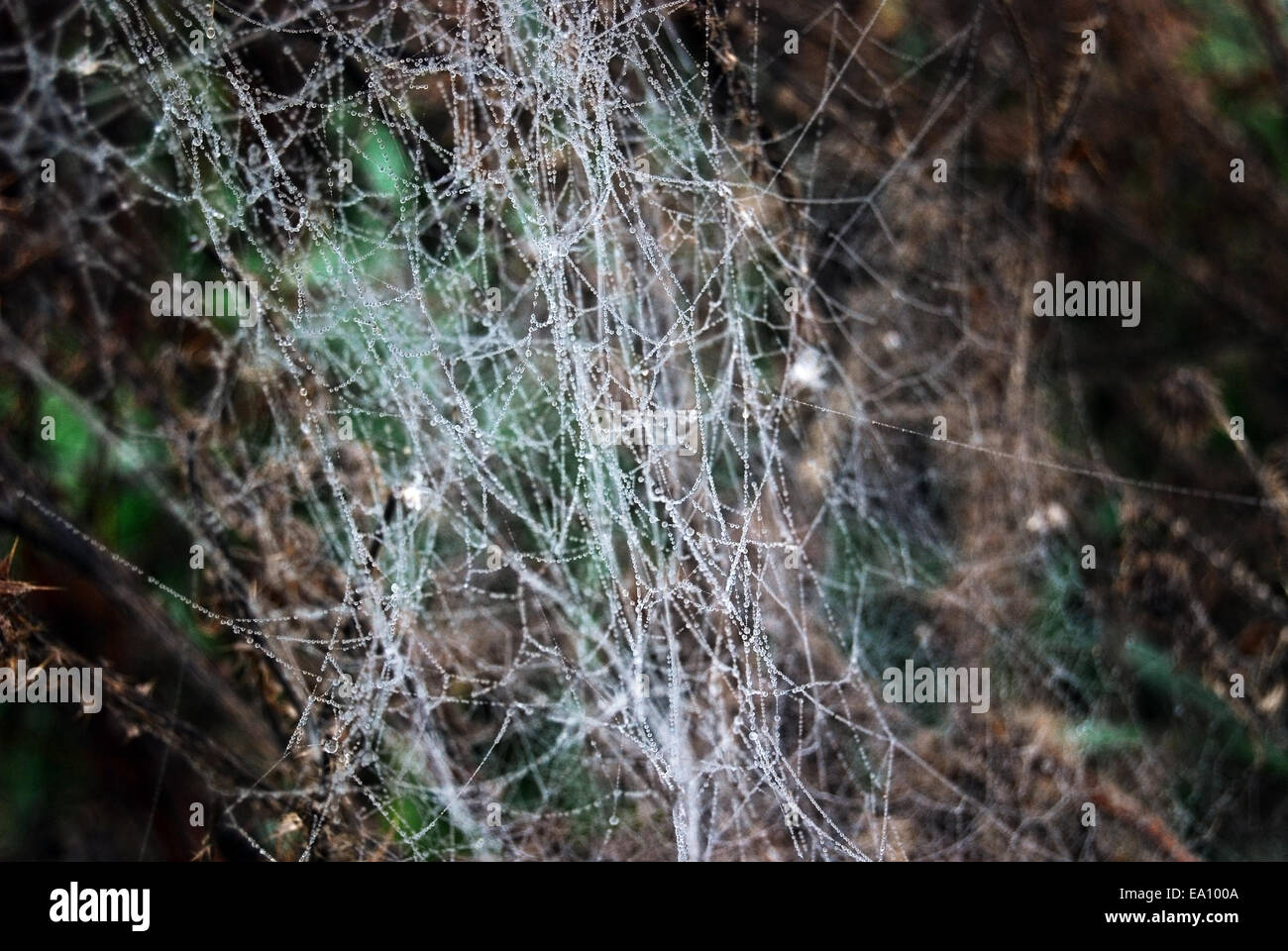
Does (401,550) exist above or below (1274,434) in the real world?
below

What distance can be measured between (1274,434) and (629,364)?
1.26m

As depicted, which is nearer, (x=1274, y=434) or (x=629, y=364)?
(x=629, y=364)

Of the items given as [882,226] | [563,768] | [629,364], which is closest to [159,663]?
[563,768]

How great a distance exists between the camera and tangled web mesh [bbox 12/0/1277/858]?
1641 mm

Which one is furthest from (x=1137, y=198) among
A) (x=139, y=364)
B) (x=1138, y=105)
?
(x=139, y=364)

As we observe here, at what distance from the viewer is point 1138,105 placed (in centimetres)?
205

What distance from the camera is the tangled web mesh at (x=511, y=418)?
164 cm

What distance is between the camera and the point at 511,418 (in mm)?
1712

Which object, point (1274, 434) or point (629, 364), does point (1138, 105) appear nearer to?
point (1274, 434)
